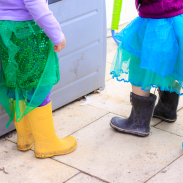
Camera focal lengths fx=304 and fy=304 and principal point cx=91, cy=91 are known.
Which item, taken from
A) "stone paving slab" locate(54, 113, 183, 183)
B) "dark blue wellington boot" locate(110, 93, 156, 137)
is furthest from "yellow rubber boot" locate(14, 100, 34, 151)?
"dark blue wellington boot" locate(110, 93, 156, 137)

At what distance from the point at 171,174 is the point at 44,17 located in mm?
1306

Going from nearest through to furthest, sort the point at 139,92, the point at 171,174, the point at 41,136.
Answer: the point at 171,174
the point at 41,136
the point at 139,92

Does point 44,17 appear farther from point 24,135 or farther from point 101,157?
point 101,157

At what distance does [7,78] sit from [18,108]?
22 centimetres

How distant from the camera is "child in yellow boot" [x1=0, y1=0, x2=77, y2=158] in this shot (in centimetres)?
177

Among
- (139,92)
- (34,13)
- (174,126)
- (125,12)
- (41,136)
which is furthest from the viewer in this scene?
(125,12)

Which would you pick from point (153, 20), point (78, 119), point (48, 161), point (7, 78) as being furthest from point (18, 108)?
point (153, 20)

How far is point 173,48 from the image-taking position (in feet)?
6.79

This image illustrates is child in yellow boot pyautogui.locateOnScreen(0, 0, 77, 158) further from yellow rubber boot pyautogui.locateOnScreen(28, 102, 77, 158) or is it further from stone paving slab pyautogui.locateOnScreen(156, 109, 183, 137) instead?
stone paving slab pyautogui.locateOnScreen(156, 109, 183, 137)

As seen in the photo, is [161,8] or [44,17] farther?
[161,8]

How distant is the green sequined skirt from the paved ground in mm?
381

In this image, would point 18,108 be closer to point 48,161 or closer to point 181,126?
point 48,161


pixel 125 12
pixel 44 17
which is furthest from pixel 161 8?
pixel 125 12

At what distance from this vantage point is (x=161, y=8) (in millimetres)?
2016
